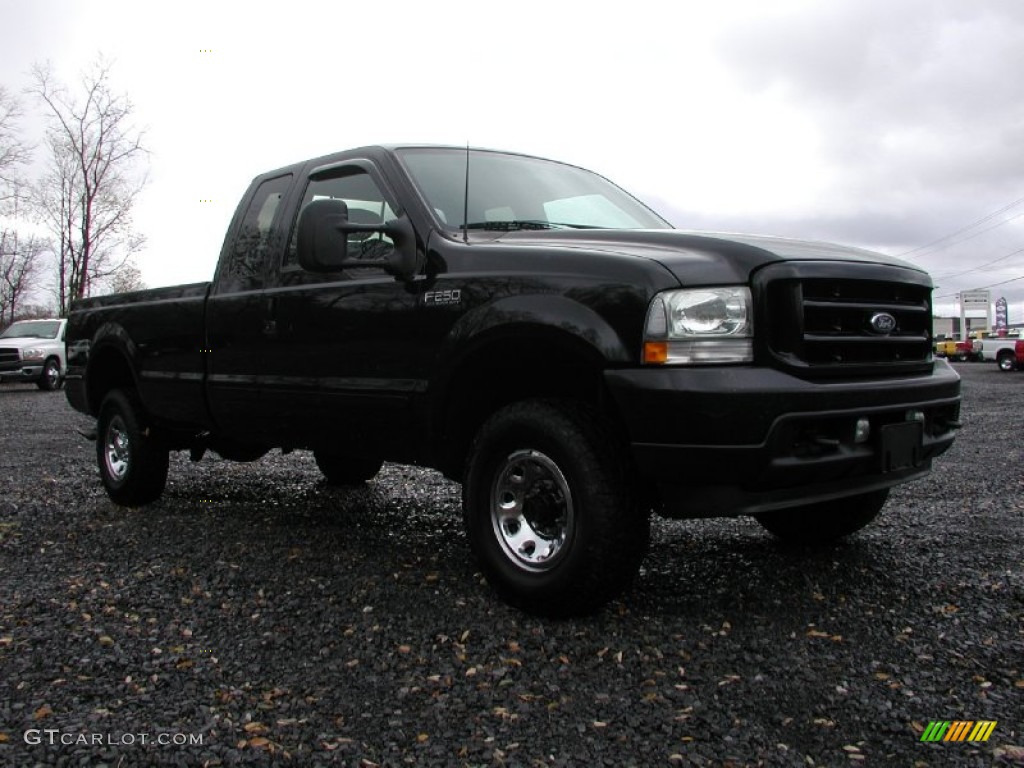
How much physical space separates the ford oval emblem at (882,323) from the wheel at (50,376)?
2081 centimetres

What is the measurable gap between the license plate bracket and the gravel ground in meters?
0.58

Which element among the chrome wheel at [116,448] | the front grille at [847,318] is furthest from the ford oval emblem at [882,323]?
the chrome wheel at [116,448]

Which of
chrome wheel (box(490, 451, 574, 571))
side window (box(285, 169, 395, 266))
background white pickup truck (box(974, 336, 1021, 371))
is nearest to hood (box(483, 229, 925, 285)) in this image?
side window (box(285, 169, 395, 266))

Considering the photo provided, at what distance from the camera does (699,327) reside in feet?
9.93

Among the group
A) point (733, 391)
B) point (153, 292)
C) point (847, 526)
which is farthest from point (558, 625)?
point (153, 292)

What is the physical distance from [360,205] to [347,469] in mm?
2634

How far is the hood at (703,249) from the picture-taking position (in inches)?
121

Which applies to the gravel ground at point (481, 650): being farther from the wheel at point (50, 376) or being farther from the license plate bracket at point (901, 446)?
the wheel at point (50, 376)

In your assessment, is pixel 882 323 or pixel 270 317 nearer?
pixel 882 323

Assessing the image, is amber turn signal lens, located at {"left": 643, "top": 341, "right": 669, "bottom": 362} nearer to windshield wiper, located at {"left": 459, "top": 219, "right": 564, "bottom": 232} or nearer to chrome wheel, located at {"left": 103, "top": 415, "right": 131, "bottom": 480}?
windshield wiper, located at {"left": 459, "top": 219, "right": 564, "bottom": 232}

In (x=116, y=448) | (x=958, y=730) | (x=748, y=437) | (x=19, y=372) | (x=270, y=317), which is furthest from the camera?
(x=19, y=372)

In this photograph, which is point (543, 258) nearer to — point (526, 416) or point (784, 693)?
point (526, 416)

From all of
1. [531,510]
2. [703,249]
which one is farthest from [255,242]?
[703,249]

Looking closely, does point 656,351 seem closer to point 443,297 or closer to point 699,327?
point 699,327
